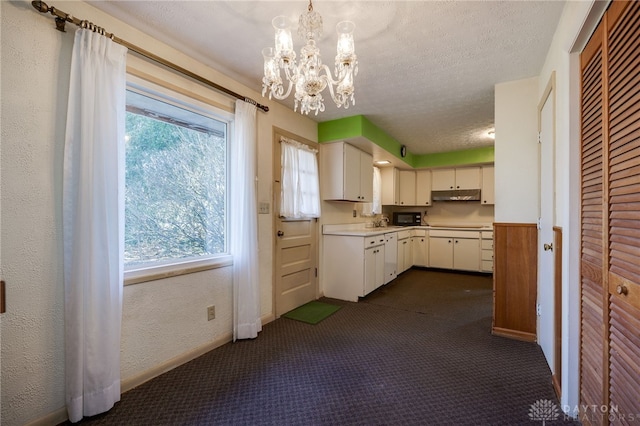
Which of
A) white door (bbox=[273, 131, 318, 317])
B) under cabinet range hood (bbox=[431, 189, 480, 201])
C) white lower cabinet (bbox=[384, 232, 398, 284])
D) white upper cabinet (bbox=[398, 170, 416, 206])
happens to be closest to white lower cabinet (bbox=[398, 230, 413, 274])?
white lower cabinet (bbox=[384, 232, 398, 284])

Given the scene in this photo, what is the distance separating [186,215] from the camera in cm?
222

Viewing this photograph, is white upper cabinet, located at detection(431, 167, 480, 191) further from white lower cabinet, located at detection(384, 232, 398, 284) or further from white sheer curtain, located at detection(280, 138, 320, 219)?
white sheer curtain, located at detection(280, 138, 320, 219)

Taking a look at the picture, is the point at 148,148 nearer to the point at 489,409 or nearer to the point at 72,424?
the point at 72,424

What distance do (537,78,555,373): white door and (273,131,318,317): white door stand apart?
2.33 metres

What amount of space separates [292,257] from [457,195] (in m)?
4.01

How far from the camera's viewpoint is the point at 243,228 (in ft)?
7.91

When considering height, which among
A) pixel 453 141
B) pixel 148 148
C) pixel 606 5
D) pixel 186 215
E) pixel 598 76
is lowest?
pixel 186 215

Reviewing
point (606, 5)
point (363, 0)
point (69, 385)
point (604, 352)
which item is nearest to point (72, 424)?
point (69, 385)

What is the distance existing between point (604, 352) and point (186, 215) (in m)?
2.61

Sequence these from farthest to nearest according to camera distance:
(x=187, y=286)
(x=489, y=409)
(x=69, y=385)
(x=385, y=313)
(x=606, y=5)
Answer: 1. (x=385, y=313)
2. (x=187, y=286)
3. (x=489, y=409)
4. (x=69, y=385)
5. (x=606, y=5)

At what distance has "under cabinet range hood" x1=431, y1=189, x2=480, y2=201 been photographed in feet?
17.6

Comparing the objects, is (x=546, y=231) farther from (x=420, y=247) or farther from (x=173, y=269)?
(x=420, y=247)

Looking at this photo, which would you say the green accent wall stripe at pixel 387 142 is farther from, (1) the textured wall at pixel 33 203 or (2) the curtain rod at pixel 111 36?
(1) the textured wall at pixel 33 203

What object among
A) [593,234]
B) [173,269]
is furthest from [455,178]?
[173,269]
